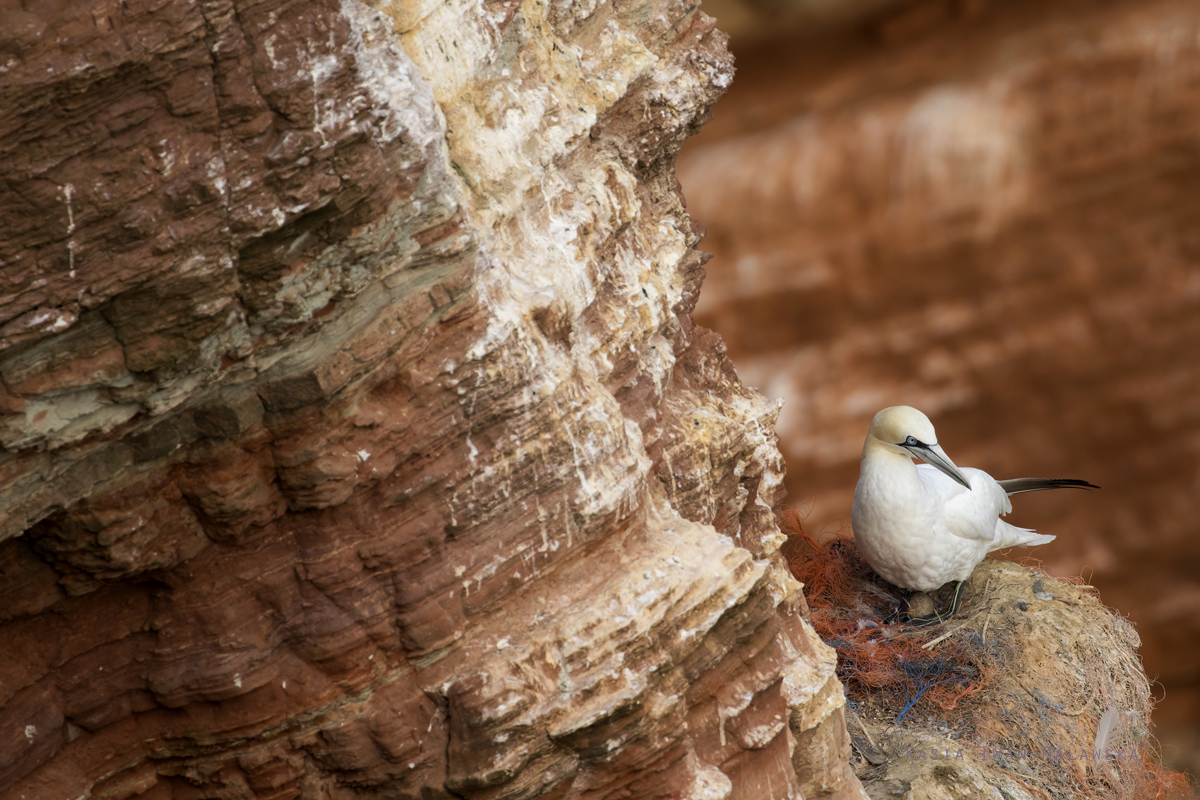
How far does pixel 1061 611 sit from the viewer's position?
4.40 meters

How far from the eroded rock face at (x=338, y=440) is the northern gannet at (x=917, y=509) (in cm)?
168

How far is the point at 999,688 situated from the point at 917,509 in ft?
2.80

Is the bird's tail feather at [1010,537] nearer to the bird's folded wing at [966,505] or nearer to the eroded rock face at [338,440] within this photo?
the bird's folded wing at [966,505]

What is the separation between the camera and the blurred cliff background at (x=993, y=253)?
5426 millimetres

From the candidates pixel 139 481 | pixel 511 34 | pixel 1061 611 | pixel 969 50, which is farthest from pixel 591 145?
pixel 969 50

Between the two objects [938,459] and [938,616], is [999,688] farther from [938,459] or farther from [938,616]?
[938,459]

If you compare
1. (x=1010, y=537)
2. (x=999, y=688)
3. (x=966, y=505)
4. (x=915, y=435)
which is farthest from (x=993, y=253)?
(x=999, y=688)

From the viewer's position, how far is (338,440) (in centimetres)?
190

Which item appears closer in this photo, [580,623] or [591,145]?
[580,623]

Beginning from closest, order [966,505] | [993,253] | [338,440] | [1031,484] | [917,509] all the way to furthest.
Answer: [338,440]
[917,509]
[966,505]
[1031,484]
[993,253]

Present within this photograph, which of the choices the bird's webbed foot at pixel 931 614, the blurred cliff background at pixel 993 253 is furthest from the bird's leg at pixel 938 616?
the blurred cliff background at pixel 993 253

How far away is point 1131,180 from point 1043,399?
136 cm

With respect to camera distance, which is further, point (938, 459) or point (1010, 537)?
point (1010, 537)

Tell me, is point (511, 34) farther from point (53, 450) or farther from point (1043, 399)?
point (1043, 399)
